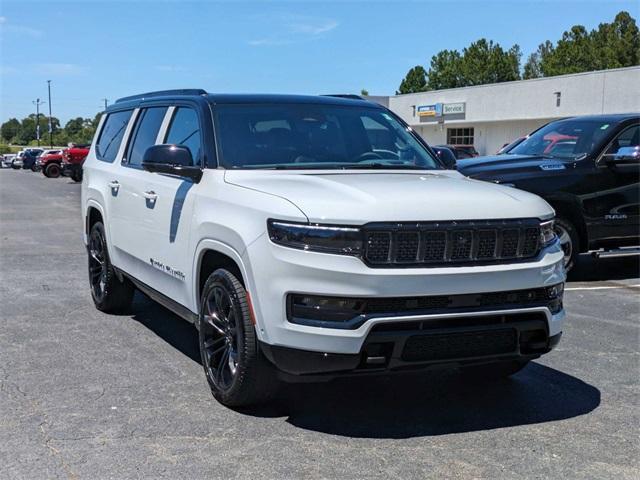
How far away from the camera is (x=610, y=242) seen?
9273 mm

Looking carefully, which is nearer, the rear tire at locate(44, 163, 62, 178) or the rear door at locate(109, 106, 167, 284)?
the rear door at locate(109, 106, 167, 284)

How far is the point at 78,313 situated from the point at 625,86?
35.6 metres

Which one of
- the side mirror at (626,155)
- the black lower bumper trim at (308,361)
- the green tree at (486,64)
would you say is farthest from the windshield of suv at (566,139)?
the green tree at (486,64)

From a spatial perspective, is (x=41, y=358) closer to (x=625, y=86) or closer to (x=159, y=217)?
(x=159, y=217)

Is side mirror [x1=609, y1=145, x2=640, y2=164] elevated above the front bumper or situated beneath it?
elevated above

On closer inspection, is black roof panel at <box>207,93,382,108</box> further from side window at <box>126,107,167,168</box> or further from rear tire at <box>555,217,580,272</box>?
rear tire at <box>555,217,580,272</box>

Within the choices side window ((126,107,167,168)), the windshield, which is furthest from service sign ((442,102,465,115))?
the windshield

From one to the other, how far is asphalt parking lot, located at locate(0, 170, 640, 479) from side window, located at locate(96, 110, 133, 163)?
1582 mm

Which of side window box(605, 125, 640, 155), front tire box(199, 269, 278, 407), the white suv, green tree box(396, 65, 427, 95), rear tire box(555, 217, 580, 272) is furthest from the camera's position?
green tree box(396, 65, 427, 95)

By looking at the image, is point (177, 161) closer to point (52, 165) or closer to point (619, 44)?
point (52, 165)

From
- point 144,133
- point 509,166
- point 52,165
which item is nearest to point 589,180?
point 509,166

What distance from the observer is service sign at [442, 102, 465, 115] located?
52.2 metres

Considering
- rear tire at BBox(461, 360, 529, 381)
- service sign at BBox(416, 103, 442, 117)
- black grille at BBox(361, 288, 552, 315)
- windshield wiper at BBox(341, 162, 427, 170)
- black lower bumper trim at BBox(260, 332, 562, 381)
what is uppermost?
service sign at BBox(416, 103, 442, 117)

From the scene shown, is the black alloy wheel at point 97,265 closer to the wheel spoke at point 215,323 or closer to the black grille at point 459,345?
the wheel spoke at point 215,323
